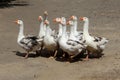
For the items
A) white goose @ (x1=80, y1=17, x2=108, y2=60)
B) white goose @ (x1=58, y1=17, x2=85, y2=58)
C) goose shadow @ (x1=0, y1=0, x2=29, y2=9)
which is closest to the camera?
white goose @ (x1=58, y1=17, x2=85, y2=58)

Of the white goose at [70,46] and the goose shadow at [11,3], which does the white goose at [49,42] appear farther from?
the goose shadow at [11,3]

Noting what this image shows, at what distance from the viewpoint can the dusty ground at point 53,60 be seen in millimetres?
10430

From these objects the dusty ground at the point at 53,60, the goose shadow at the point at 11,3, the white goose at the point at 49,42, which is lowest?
the dusty ground at the point at 53,60

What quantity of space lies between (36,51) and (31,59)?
0.66m

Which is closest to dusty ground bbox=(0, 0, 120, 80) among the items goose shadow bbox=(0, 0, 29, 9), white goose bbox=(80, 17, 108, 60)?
white goose bbox=(80, 17, 108, 60)

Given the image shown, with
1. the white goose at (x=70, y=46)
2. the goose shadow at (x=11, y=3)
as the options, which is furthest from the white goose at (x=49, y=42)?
the goose shadow at (x=11, y=3)

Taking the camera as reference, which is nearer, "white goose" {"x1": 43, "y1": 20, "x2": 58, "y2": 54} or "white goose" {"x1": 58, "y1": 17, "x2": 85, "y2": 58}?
"white goose" {"x1": 58, "y1": 17, "x2": 85, "y2": 58}

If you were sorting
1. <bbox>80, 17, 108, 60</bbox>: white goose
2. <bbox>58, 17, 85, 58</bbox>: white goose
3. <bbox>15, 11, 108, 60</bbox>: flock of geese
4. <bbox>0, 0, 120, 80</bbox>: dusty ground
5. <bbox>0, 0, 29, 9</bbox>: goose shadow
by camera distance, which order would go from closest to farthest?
<bbox>0, 0, 120, 80</bbox>: dusty ground
<bbox>58, 17, 85, 58</bbox>: white goose
<bbox>15, 11, 108, 60</bbox>: flock of geese
<bbox>80, 17, 108, 60</bbox>: white goose
<bbox>0, 0, 29, 9</bbox>: goose shadow

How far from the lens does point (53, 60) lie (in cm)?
1205

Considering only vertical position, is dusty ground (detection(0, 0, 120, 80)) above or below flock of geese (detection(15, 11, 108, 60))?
below

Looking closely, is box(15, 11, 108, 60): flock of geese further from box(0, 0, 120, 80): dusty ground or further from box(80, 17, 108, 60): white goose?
box(0, 0, 120, 80): dusty ground

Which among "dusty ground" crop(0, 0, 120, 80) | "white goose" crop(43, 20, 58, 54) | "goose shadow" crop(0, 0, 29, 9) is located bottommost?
"dusty ground" crop(0, 0, 120, 80)

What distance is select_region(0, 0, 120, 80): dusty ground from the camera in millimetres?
10430

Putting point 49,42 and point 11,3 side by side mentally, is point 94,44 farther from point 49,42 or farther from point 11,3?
point 11,3
